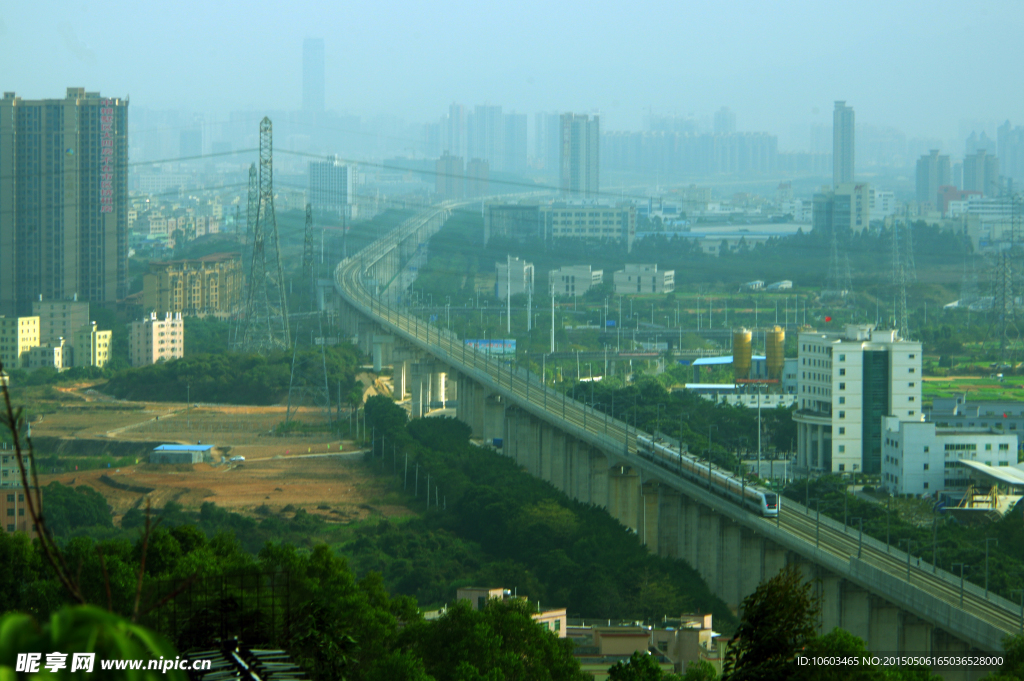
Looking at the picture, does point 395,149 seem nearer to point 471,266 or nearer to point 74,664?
point 471,266

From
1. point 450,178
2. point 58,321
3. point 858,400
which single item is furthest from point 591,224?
point 858,400

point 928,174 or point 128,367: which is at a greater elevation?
point 928,174

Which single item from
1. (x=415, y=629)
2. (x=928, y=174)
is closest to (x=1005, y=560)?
(x=415, y=629)

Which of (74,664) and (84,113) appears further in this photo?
(84,113)

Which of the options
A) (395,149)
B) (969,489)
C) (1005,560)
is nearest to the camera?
(1005,560)

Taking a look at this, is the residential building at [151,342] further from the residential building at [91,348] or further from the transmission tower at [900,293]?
the transmission tower at [900,293]

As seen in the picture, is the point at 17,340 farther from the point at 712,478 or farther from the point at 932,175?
the point at 932,175
